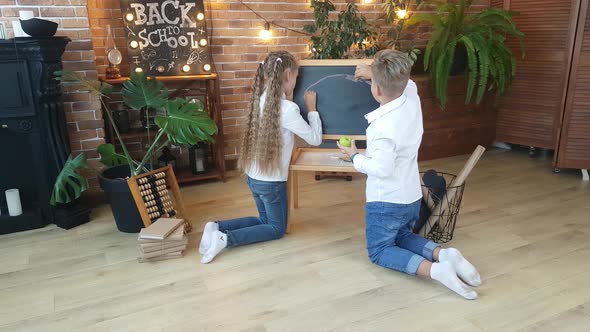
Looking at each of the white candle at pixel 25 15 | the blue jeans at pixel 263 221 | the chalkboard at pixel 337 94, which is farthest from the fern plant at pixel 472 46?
the white candle at pixel 25 15

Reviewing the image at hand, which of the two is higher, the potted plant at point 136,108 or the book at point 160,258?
the potted plant at point 136,108

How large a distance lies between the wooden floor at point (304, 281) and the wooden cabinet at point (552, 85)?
0.69 m

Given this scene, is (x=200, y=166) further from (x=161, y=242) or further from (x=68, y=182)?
(x=161, y=242)

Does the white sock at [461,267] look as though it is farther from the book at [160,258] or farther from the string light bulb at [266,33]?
the string light bulb at [266,33]

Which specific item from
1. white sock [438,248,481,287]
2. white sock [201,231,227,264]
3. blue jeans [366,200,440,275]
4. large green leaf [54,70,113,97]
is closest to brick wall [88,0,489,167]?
large green leaf [54,70,113,97]

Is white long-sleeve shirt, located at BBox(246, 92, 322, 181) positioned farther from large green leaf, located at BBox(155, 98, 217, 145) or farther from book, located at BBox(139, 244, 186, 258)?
book, located at BBox(139, 244, 186, 258)

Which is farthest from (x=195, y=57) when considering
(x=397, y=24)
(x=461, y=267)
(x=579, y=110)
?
(x=579, y=110)

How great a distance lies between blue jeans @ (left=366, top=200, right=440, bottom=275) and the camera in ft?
6.86

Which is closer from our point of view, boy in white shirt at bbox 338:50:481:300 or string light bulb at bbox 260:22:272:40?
boy in white shirt at bbox 338:50:481:300

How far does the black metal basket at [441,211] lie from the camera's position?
2.39 meters

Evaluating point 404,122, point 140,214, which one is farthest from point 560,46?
point 140,214

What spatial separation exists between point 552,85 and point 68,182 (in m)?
3.82

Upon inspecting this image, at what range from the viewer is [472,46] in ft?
11.4

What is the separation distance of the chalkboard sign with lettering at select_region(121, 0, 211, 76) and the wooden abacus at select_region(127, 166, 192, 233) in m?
0.99
